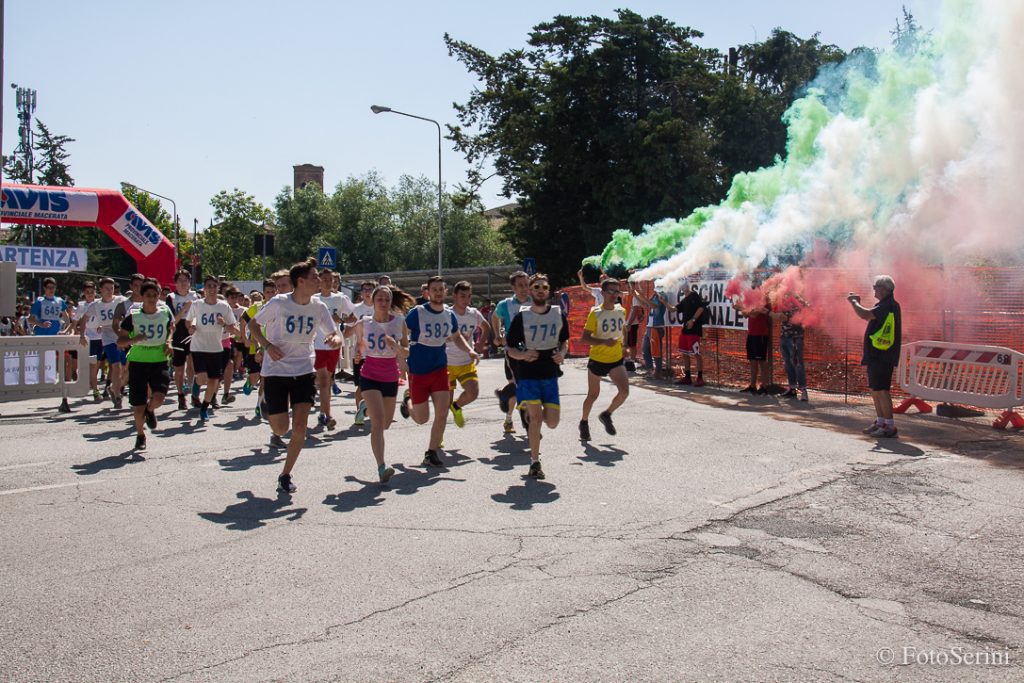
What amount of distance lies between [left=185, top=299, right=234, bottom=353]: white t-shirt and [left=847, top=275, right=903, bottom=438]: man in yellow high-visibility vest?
801 centimetres

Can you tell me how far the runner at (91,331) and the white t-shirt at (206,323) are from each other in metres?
2.38

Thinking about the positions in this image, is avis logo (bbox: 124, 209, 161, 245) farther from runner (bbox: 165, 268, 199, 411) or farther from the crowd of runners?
runner (bbox: 165, 268, 199, 411)

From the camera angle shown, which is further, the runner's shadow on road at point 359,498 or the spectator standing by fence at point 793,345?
the spectator standing by fence at point 793,345

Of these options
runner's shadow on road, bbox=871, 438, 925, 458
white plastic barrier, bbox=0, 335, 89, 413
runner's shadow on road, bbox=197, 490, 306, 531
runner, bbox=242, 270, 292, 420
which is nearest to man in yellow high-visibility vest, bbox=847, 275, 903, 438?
runner's shadow on road, bbox=871, 438, 925, 458

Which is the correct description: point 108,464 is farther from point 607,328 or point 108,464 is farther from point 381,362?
point 607,328

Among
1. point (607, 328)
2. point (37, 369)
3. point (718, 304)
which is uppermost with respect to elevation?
point (718, 304)

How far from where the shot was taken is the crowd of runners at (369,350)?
24.0 ft

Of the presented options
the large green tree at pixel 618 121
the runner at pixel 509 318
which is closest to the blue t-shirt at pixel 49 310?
the runner at pixel 509 318

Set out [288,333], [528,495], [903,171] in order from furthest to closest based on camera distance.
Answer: [903,171], [288,333], [528,495]

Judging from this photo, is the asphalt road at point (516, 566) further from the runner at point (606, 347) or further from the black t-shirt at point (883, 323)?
the black t-shirt at point (883, 323)

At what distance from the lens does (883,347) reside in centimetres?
995

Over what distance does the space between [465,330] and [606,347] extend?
5.76ft

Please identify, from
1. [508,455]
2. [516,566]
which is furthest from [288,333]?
[516,566]

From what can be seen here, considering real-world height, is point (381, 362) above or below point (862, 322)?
below
